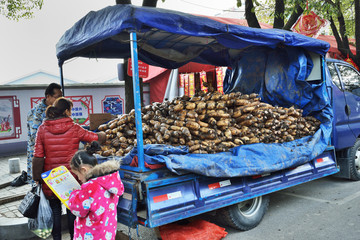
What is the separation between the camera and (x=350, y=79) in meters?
5.84

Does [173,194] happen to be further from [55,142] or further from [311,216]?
[311,216]

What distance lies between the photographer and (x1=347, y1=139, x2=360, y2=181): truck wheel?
5.66 m

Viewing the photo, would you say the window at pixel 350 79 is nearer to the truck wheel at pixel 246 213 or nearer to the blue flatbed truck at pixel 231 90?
the blue flatbed truck at pixel 231 90

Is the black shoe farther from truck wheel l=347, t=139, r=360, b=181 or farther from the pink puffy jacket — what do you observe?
truck wheel l=347, t=139, r=360, b=181

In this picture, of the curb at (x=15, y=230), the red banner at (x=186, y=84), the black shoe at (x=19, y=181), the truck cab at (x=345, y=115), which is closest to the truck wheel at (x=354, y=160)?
the truck cab at (x=345, y=115)

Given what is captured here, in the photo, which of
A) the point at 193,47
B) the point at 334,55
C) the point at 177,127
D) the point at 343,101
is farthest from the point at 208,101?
the point at 334,55

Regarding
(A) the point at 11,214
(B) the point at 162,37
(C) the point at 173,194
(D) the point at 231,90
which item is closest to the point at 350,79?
(D) the point at 231,90

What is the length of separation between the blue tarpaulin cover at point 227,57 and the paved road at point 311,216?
2.74ft

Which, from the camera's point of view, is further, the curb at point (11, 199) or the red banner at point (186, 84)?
the red banner at point (186, 84)

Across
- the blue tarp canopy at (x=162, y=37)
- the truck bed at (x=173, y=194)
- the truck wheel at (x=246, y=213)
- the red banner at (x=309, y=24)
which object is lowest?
the truck wheel at (x=246, y=213)

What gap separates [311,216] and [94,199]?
3.41 metres

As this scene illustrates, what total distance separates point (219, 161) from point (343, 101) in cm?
325

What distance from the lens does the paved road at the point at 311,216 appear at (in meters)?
3.83

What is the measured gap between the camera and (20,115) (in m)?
10.5
